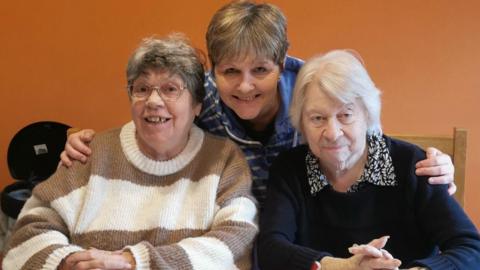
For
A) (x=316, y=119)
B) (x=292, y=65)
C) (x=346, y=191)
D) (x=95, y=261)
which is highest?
(x=292, y=65)

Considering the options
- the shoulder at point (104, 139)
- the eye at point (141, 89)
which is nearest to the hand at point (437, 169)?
the eye at point (141, 89)

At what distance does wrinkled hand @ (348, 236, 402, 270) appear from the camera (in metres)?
1.10

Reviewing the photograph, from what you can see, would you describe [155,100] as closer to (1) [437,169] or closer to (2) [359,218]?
(2) [359,218]

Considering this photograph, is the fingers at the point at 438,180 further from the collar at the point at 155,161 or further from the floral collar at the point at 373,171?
the collar at the point at 155,161

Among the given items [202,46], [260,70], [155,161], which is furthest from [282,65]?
[202,46]

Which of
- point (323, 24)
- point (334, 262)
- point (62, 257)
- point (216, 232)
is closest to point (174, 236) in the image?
point (216, 232)

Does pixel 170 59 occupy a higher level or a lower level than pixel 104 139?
higher

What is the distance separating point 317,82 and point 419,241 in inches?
20.6

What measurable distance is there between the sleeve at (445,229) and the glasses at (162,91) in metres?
0.71

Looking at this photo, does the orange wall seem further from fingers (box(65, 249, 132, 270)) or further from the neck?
fingers (box(65, 249, 132, 270))

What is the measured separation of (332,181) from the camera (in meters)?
1.40

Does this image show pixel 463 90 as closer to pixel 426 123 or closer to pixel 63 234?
pixel 426 123

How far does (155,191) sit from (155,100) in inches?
10.9

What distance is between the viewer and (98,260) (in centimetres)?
123
